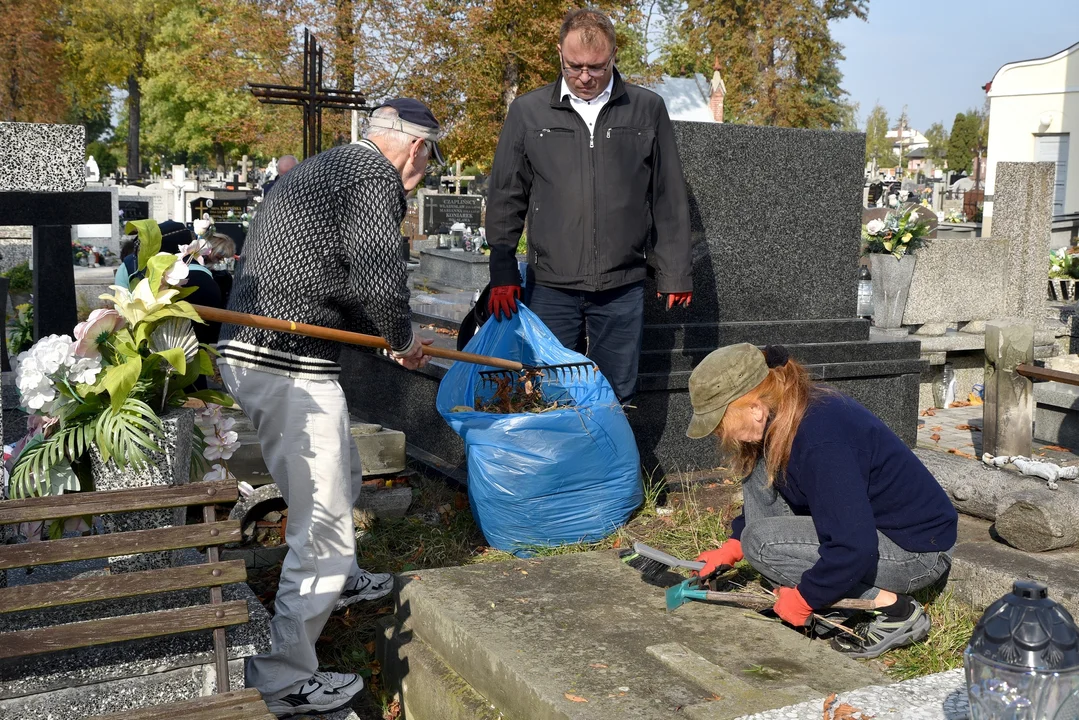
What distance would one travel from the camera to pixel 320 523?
3061 mm

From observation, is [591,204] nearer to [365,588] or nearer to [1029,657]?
[365,588]

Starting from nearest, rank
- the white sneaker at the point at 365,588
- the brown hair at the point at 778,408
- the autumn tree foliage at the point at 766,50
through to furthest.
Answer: the brown hair at the point at 778,408 → the white sneaker at the point at 365,588 → the autumn tree foliage at the point at 766,50

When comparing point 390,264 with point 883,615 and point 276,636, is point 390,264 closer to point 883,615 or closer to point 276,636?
point 276,636

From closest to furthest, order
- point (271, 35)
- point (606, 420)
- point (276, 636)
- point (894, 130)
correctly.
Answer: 1. point (276, 636)
2. point (606, 420)
3. point (271, 35)
4. point (894, 130)

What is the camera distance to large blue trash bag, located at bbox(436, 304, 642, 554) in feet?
13.1

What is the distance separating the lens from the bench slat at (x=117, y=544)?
8.04 feet

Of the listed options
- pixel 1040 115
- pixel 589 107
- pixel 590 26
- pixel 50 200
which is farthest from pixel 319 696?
pixel 1040 115

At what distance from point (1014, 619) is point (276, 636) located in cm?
195

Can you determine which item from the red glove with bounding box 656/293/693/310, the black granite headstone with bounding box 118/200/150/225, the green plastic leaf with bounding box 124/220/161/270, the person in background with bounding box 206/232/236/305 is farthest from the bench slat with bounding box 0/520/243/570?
the black granite headstone with bounding box 118/200/150/225

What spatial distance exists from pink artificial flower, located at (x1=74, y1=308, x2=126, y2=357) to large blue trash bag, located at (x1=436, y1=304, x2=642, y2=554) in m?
1.56

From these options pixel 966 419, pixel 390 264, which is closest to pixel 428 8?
pixel 966 419

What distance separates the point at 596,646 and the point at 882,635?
80 centimetres

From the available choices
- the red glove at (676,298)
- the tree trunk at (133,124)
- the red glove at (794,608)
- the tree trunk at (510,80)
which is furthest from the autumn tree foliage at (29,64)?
the red glove at (794,608)

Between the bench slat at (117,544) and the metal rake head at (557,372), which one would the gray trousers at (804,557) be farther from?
the bench slat at (117,544)
